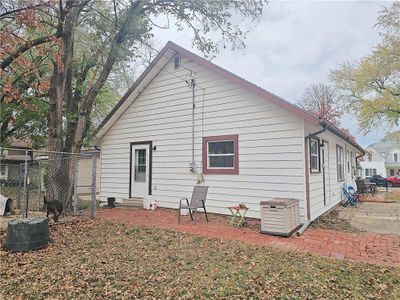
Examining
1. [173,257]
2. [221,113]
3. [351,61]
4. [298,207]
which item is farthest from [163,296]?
[351,61]

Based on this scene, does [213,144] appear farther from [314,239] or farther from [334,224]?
[314,239]

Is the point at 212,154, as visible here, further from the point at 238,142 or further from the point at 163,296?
the point at 163,296

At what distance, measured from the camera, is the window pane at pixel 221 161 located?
8.61 meters

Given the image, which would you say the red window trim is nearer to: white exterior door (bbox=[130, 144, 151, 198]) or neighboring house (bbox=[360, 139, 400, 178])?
white exterior door (bbox=[130, 144, 151, 198])

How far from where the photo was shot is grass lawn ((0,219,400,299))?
135 inches

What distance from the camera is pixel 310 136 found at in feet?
25.0

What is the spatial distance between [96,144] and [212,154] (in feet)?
21.1

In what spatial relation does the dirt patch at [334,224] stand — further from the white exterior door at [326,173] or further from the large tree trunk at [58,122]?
the large tree trunk at [58,122]

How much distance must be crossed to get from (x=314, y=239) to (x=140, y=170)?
23.1 ft

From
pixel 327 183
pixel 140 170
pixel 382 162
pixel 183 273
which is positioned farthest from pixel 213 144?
pixel 382 162

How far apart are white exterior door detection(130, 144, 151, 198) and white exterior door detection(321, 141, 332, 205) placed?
240 inches

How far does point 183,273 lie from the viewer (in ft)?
13.1

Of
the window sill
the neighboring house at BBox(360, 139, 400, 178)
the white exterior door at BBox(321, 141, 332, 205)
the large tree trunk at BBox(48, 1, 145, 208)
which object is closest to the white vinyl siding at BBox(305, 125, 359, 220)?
the white exterior door at BBox(321, 141, 332, 205)

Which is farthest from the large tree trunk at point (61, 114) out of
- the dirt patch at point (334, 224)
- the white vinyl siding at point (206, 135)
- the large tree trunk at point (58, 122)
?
the dirt patch at point (334, 224)
